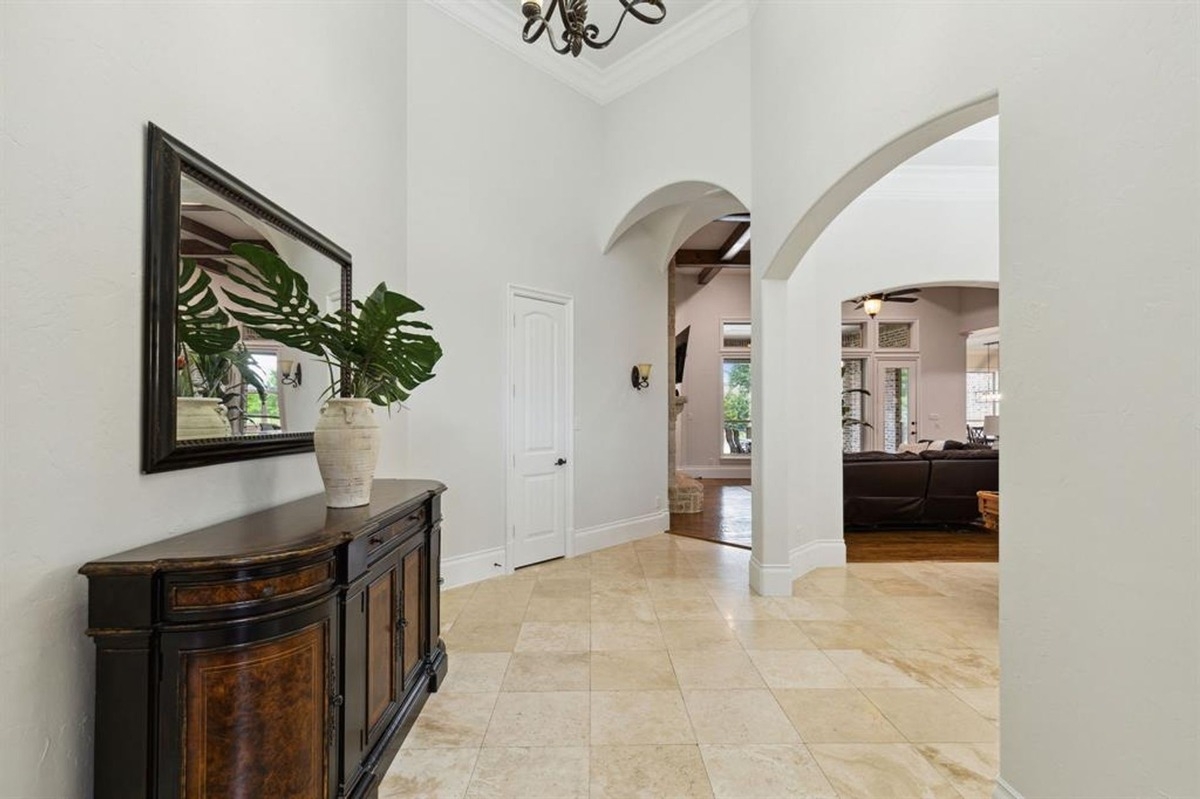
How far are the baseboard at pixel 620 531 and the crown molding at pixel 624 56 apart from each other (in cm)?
424

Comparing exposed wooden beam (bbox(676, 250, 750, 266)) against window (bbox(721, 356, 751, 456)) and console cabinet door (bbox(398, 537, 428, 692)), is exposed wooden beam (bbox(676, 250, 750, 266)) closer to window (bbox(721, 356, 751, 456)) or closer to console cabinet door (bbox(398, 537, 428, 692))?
window (bbox(721, 356, 751, 456))

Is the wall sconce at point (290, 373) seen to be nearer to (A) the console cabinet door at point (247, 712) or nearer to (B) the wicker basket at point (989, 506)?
(A) the console cabinet door at point (247, 712)

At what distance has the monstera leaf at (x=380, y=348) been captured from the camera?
72.8 inches

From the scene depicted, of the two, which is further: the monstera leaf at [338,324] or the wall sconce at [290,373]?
the wall sconce at [290,373]

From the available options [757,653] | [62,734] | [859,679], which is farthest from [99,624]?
[859,679]

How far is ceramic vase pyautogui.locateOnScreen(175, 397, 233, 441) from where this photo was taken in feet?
5.28

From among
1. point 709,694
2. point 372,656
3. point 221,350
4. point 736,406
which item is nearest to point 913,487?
point 709,694

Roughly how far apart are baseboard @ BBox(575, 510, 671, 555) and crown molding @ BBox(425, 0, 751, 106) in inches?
167

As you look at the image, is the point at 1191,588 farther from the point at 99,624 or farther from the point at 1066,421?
the point at 99,624

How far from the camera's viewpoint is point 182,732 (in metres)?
1.22

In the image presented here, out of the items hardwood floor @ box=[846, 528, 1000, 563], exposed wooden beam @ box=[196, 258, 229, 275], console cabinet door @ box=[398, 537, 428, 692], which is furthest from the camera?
hardwood floor @ box=[846, 528, 1000, 563]

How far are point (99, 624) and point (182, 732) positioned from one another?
33 centimetres

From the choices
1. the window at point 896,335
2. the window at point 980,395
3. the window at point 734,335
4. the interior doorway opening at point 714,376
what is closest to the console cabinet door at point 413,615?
the interior doorway opening at point 714,376

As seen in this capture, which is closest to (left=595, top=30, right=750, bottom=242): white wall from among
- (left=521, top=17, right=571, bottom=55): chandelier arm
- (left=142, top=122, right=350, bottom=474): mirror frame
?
(left=521, top=17, right=571, bottom=55): chandelier arm
